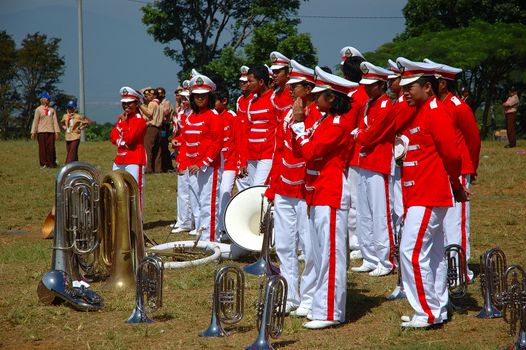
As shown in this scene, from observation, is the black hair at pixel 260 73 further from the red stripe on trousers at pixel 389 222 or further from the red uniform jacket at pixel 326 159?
the red uniform jacket at pixel 326 159

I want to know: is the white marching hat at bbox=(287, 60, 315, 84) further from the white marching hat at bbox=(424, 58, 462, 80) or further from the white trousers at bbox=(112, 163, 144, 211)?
the white trousers at bbox=(112, 163, 144, 211)

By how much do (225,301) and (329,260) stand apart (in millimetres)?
943

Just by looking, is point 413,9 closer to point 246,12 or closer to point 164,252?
point 246,12

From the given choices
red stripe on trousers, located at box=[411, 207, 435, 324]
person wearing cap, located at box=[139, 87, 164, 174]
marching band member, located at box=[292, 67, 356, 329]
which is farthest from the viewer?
person wearing cap, located at box=[139, 87, 164, 174]

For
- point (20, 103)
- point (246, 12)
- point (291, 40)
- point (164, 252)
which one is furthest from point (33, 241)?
point (20, 103)

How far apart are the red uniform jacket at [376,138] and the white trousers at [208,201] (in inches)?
108

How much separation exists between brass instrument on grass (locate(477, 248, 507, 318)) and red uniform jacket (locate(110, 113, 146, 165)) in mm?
6382

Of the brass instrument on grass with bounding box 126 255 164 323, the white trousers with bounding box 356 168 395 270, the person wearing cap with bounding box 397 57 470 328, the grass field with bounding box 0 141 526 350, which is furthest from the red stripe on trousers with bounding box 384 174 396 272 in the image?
the brass instrument on grass with bounding box 126 255 164 323

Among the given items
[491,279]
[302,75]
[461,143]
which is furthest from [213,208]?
[491,279]

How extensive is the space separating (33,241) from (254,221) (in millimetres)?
4115

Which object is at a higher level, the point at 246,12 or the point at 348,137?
the point at 246,12

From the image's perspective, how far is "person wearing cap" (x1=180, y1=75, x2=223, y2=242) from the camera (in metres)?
11.7

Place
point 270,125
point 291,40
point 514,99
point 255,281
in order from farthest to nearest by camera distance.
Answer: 1. point 291,40
2. point 514,99
3. point 270,125
4. point 255,281

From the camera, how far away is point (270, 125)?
11.2 m
